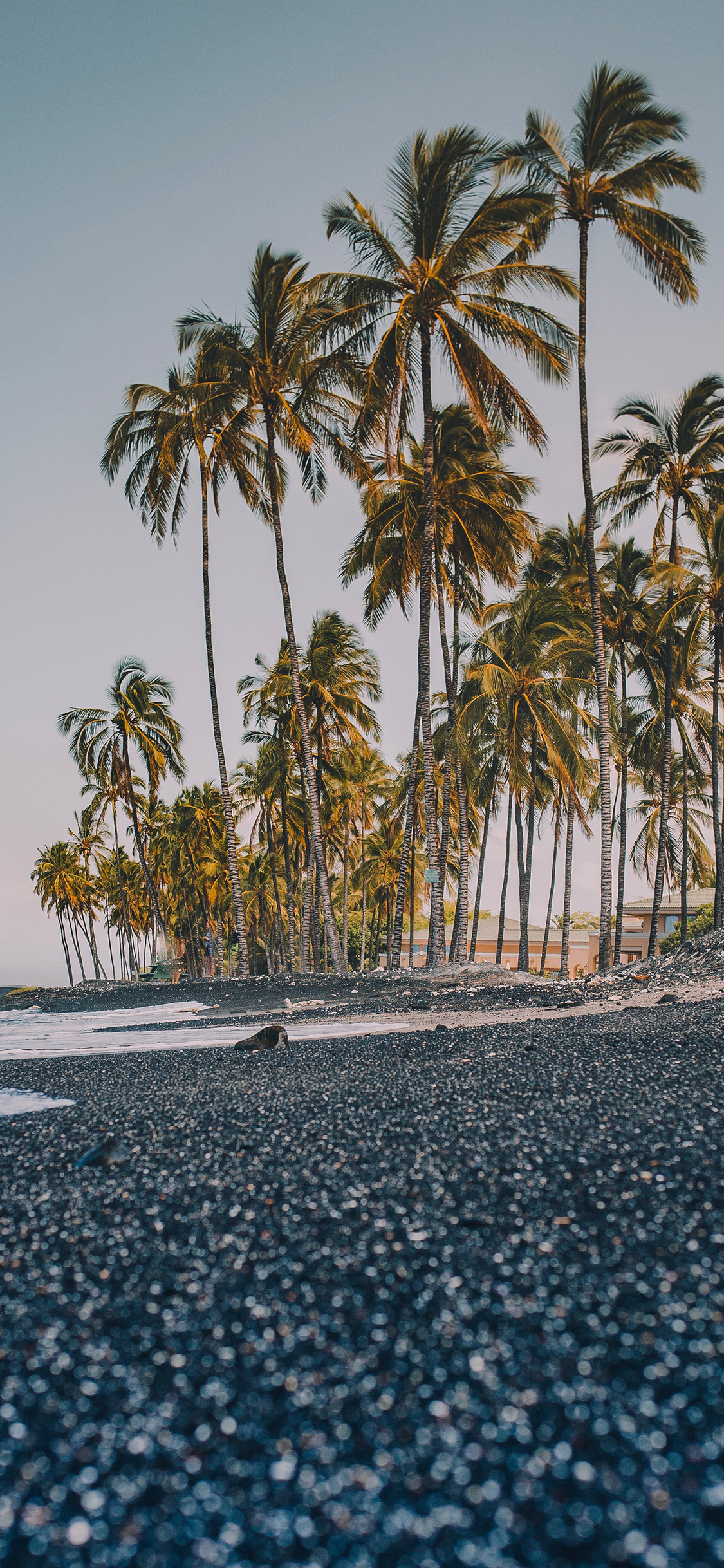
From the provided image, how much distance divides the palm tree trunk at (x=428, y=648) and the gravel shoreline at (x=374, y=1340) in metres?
11.6

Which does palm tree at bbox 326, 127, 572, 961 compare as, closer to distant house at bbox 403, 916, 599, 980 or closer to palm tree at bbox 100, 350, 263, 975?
palm tree at bbox 100, 350, 263, 975

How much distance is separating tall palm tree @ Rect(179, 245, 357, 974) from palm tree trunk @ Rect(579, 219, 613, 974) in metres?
4.55

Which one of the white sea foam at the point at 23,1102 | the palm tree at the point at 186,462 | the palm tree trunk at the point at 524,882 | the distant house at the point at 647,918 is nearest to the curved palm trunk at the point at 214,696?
the palm tree at the point at 186,462

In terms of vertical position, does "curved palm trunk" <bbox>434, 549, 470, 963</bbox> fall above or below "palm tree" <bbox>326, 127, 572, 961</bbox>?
below

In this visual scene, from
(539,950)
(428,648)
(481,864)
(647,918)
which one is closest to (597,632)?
(428,648)

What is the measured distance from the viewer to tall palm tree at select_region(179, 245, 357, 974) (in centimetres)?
1647

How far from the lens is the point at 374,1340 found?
2.11 meters

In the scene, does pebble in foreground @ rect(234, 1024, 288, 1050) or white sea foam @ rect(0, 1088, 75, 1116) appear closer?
white sea foam @ rect(0, 1088, 75, 1116)

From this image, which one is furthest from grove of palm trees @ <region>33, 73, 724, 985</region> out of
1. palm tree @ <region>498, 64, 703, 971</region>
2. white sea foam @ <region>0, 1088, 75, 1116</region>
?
white sea foam @ <region>0, 1088, 75, 1116</region>

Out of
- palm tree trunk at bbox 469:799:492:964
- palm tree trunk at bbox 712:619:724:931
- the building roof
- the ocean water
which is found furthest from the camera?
the building roof

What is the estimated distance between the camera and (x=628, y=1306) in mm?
2154

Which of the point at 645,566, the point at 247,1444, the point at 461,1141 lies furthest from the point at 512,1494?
the point at 645,566

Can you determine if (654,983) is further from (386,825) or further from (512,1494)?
(386,825)

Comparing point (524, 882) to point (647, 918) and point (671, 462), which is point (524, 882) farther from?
point (647, 918)
